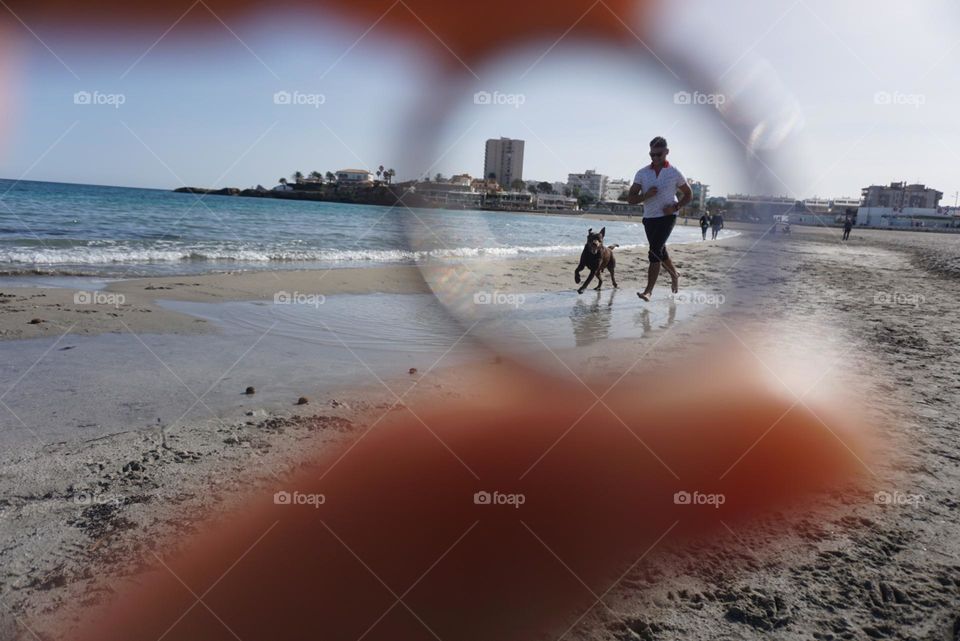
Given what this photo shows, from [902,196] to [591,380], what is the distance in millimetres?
168560

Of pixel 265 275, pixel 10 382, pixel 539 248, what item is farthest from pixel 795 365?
pixel 539 248

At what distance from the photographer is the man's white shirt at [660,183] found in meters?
7.54

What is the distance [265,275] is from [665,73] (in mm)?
8968

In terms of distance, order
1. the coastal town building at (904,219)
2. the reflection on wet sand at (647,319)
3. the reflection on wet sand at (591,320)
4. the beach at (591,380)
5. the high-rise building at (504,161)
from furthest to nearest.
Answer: the coastal town building at (904,219) → the reflection on wet sand at (647,319) → the reflection on wet sand at (591,320) → the high-rise building at (504,161) → the beach at (591,380)

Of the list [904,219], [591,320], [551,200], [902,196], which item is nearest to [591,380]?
[591,320]

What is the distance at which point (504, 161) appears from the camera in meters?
5.34

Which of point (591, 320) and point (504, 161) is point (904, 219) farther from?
point (504, 161)

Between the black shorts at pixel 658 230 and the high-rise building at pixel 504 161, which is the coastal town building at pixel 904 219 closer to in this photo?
the black shorts at pixel 658 230

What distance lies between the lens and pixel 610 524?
2578 millimetres

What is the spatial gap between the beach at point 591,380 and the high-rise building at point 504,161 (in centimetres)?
161

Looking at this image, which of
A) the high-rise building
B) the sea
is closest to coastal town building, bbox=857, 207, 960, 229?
the sea

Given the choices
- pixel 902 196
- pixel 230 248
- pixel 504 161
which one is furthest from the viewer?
pixel 902 196

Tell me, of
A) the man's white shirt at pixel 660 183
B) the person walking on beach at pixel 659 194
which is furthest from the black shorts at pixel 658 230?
the man's white shirt at pixel 660 183

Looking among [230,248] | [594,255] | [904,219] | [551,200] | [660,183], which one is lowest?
[230,248]
